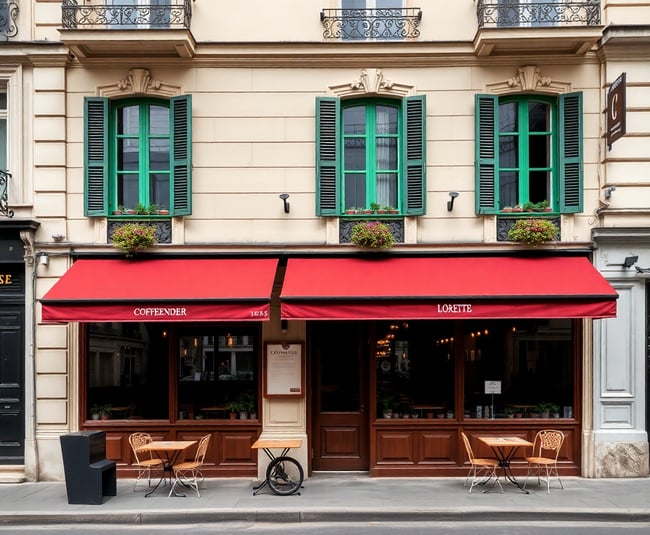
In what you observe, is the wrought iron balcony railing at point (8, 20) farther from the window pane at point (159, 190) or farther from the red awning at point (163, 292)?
the red awning at point (163, 292)

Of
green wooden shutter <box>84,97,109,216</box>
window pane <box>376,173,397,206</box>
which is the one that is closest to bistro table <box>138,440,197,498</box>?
green wooden shutter <box>84,97,109,216</box>

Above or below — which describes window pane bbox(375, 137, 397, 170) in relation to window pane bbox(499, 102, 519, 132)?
below

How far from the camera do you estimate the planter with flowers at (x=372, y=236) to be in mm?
11633

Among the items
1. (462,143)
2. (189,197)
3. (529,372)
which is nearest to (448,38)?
(462,143)

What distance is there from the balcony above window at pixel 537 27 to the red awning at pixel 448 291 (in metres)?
A: 3.82

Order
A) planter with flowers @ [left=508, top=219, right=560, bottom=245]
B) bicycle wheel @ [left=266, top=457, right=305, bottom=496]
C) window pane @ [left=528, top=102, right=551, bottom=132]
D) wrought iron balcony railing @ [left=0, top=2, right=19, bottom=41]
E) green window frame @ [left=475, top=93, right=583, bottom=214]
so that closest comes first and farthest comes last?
bicycle wheel @ [left=266, top=457, right=305, bottom=496] < planter with flowers @ [left=508, top=219, right=560, bottom=245] < green window frame @ [left=475, top=93, right=583, bottom=214] < wrought iron balcony railing @ [left=0, top=2, right=19, bottom=41] < window pane @ [left=528, top=102, right=551, bottom=132]

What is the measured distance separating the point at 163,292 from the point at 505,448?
6696 mm

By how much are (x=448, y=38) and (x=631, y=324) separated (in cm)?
613

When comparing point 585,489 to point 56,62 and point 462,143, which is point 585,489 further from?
point 56,62

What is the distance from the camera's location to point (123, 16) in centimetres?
1191

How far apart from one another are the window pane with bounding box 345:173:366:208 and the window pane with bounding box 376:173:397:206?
0.93ft

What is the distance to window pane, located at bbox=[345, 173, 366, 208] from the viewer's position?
12.3m

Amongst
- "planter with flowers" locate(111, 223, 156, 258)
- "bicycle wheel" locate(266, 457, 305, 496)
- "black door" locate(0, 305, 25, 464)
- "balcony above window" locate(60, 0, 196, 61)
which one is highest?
"balcony above window" locate(60, 0, 196, 61)

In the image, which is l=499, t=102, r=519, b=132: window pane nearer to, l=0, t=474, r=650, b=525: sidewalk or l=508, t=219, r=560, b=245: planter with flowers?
l=508, t=219, r=560, b=245: planter with flowers
